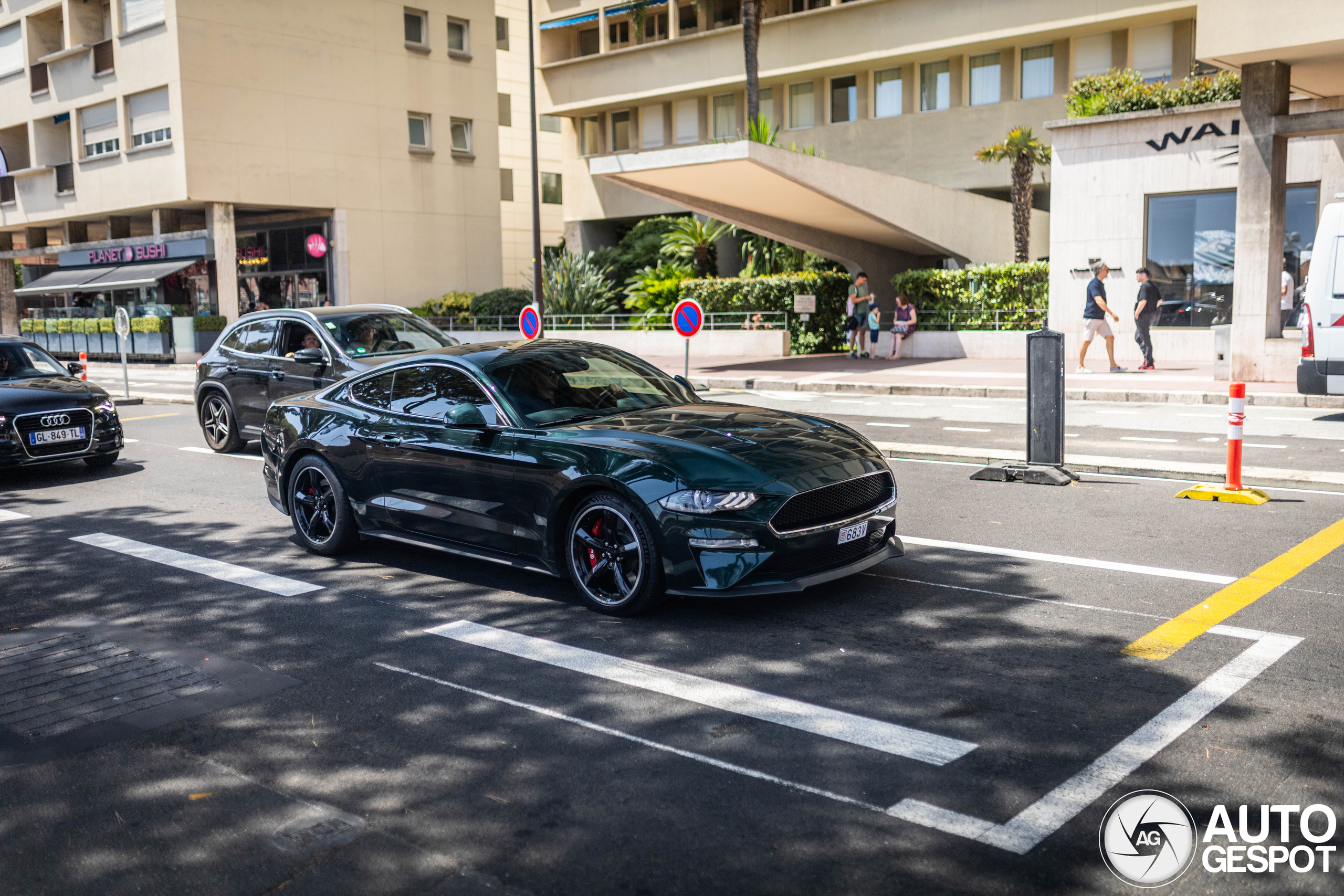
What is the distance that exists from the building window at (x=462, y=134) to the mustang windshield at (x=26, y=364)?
3157 centimetres

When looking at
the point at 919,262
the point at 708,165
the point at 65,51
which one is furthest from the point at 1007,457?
the point at 65,51

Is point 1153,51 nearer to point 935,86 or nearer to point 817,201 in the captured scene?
point 935,86

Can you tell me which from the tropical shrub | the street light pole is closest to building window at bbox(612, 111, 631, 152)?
the street light pole

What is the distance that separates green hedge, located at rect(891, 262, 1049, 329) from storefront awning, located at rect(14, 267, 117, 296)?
28.4 metres

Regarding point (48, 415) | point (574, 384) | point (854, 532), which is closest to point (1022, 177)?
point (48, 415)

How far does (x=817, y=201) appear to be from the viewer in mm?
25609

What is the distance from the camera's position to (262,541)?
27.8ft

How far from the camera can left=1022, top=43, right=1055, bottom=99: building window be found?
110 feet

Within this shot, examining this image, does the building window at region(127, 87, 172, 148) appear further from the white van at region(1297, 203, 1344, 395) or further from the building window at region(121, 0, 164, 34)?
the white van at region(1297, 203, 1344, 395)

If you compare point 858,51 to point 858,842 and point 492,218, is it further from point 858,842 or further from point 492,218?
point 858,842

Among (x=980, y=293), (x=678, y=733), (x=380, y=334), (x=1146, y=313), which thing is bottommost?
(x=678, y=733)

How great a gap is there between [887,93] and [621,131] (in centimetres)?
1118

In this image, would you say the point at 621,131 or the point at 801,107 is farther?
the point at 621,131

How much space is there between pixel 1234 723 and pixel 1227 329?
51.5 feet
